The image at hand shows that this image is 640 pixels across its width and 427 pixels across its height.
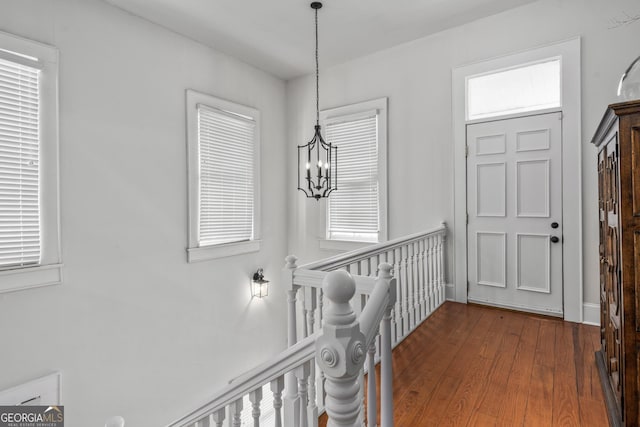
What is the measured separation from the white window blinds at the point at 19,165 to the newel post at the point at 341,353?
299cm

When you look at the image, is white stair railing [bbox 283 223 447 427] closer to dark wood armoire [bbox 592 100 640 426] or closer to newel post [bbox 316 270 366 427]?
newel post [bbox 316 270 366 427]

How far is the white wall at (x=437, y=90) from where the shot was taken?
119 inches

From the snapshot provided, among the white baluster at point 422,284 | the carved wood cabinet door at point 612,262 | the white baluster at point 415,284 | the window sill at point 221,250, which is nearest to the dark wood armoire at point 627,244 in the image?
the carved wood cabinet door at point 612,262

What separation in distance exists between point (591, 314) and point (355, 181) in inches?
112

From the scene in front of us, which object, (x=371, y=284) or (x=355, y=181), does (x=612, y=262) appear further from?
(x=355, y=181)

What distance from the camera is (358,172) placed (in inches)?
181

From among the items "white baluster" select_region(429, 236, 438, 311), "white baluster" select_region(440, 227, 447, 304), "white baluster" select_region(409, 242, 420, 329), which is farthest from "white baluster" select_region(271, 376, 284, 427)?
"white baluster" select_region(440, 227, 447, 304)

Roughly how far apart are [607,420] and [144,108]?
4.33 m

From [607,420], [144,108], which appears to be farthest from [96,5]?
[607,420]

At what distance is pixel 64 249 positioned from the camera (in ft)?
9.57

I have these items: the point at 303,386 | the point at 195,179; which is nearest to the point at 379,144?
the point at 195,179

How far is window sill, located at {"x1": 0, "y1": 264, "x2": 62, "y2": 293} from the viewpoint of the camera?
2586mm

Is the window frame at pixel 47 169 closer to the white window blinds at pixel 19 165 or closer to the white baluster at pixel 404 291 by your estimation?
the white window blinds at pixel 19 165

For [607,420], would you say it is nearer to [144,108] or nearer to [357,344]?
[357,344]
